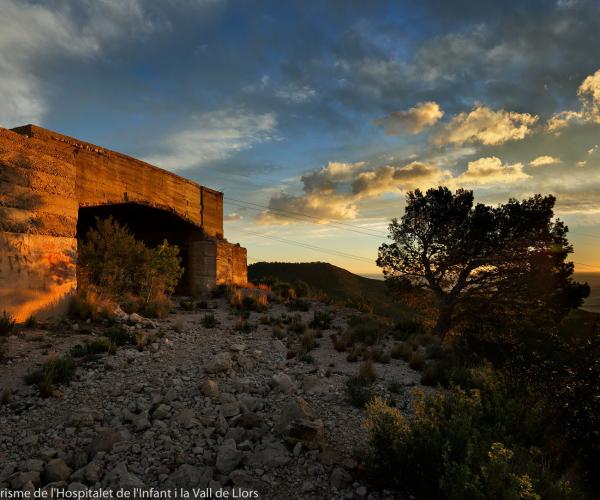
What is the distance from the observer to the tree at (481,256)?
65.4ft

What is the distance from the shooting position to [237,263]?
20.3 meters

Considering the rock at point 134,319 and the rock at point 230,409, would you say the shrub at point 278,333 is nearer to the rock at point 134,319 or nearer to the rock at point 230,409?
the rock at point 134,319

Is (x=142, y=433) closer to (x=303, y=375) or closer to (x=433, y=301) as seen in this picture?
(x=303, y=375)

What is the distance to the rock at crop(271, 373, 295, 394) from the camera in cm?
685

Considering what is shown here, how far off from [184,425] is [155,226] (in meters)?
14.9

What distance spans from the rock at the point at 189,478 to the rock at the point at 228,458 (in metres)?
0.13

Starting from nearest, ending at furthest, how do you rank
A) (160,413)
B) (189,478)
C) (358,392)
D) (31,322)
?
(189,478) < (160,413) < (358,392) < (31,322)

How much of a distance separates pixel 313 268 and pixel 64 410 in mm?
66517

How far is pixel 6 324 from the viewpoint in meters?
8.82

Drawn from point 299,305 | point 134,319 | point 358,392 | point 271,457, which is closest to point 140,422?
point 271,457

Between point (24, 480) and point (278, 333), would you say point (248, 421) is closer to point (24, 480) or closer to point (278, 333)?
point (24, 480)

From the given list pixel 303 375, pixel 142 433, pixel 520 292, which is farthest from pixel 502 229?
pixel 142 433

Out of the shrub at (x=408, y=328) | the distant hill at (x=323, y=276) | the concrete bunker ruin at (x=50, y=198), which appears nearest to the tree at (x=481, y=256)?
the shrub at (x=408, y=328)

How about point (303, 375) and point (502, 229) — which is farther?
point (502, 229)
